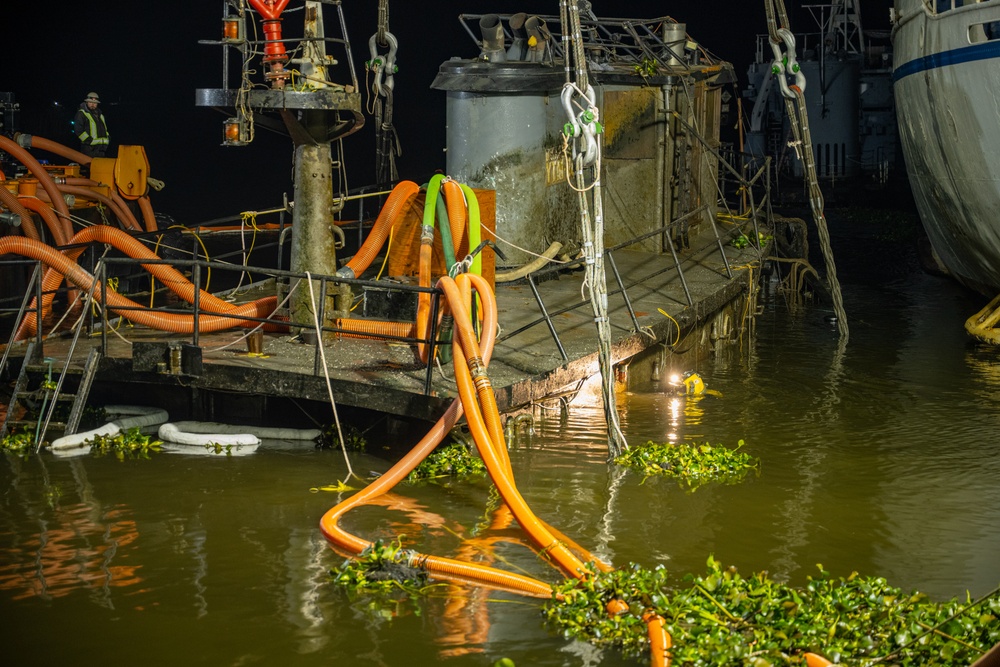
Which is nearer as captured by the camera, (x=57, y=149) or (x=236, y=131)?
(x=236, y=131)

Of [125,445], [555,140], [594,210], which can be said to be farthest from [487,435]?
[555,140]

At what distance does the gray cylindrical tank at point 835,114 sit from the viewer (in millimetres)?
44188

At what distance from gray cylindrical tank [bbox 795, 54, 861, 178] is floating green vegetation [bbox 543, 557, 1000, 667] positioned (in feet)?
126

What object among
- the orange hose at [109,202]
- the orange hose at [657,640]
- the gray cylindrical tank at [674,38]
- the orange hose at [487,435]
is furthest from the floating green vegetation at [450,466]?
the gray cylindrical tank at [674,38]

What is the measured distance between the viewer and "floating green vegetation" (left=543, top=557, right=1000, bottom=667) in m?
6.94

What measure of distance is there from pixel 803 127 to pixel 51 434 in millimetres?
10410

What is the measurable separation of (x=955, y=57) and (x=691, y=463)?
9137 millimetres

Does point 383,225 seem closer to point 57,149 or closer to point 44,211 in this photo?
point 44,211

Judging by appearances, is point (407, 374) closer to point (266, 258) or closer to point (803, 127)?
point (803, 127)

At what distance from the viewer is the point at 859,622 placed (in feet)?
24.2

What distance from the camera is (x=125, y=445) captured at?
39.3 feet


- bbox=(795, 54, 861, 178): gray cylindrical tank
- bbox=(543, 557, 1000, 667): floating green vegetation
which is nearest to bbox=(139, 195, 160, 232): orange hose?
bbox=(543, 557, 1000, 667): floating green vegetation

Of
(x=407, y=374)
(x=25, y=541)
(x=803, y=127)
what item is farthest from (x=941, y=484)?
(x=25, y=541)

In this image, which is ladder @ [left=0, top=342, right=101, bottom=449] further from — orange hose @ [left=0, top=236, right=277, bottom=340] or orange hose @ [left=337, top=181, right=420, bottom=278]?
orange hose @ [left=337, top=181, right=420, bottom=278]
